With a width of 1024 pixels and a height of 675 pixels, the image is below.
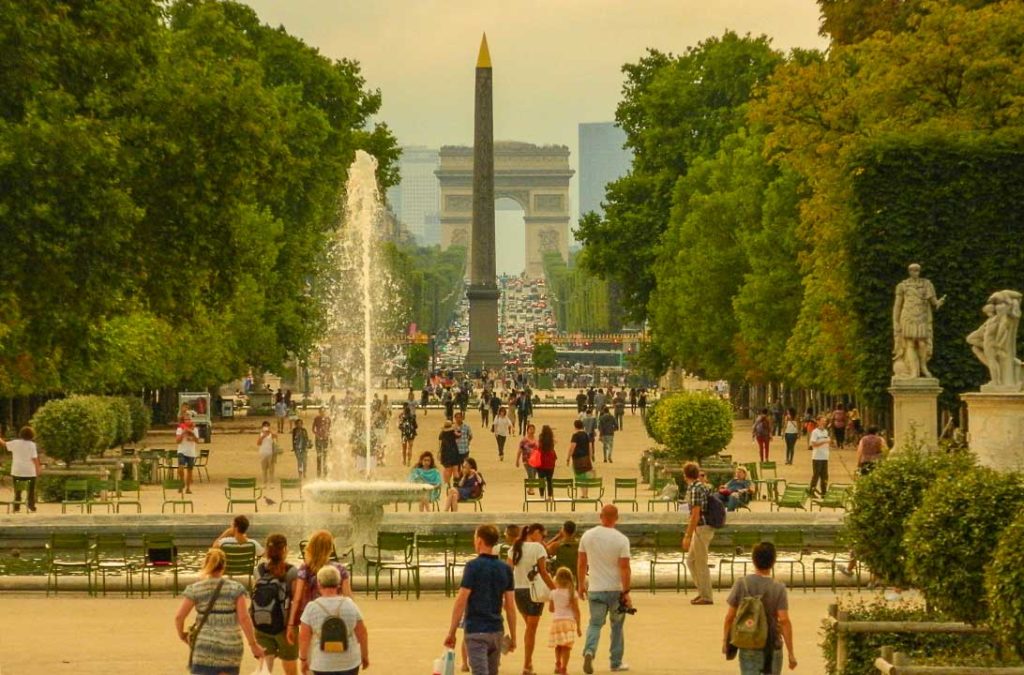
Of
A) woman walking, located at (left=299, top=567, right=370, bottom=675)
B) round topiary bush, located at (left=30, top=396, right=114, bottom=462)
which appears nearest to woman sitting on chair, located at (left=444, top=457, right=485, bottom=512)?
round topiary bush, located at (left=30, top=396, right=114, bottom=462)

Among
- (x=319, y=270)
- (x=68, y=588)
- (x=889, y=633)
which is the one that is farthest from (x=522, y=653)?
(x=319, y=270)

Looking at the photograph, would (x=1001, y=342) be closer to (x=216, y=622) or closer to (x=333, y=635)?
(x=216, y=622)

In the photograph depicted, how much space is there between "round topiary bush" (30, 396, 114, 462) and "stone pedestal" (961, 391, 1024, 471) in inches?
600

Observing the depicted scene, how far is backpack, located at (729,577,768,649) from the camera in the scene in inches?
581

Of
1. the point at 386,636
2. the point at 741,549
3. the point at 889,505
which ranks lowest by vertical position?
the point at 386,636

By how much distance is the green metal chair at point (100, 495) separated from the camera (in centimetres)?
3297

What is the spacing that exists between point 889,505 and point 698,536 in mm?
4047

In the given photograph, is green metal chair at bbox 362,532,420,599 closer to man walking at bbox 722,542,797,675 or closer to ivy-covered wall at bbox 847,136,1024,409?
man walking at bbox 722,542,797,675

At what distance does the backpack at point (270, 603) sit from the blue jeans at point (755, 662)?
2.90 m

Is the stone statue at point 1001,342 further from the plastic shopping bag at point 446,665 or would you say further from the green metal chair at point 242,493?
the plastic shopping bag at point 446,665

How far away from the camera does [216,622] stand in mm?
14141

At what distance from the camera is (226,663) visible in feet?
46.1

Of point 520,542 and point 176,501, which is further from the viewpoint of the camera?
point 176,501

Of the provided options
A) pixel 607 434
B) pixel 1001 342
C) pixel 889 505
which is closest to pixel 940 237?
pixel 607 434
